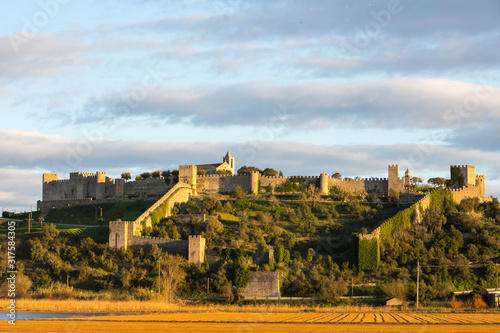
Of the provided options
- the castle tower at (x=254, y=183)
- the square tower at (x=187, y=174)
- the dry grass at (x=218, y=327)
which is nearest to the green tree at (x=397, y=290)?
the dry grass at (x=218, y=327)

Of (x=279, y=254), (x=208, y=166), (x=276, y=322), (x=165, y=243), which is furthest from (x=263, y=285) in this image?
(x=208, y=166)

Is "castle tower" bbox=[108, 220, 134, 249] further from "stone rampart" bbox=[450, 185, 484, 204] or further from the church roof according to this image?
the church roof

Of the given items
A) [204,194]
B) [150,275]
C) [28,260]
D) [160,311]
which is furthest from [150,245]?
[204,194]

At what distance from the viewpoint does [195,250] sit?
46.7m

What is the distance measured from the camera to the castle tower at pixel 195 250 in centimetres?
4659

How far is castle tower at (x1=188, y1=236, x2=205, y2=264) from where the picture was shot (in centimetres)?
4659

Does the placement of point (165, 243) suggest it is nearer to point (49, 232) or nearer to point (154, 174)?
point (49, 232)

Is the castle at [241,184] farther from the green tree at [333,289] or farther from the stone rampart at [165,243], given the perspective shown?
the green tree at [333,289]

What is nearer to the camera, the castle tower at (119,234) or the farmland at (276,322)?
the farmland at (276,322)

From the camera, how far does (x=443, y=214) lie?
56656 mm

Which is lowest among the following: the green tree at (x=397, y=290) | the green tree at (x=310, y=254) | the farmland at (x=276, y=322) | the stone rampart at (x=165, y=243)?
the farmland at (x=276, y=322)

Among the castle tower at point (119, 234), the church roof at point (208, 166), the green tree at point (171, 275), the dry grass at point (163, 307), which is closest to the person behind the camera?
the dry grass at point (163, 307)

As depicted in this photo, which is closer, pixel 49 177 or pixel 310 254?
pixel 310 254

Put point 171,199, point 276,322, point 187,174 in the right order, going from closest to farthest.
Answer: point 276,322 < point 171,199 < point 187,174
